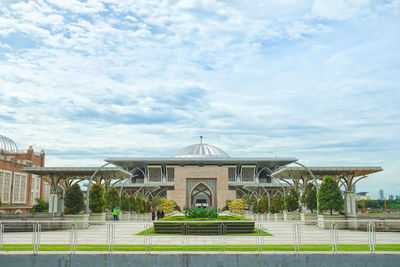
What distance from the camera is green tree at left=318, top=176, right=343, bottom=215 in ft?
89.5

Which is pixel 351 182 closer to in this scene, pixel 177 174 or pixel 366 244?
pixel 366 244

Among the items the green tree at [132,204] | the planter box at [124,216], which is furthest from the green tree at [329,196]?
the green tree at [132,204]

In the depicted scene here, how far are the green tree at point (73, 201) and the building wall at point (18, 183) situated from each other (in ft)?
71.9

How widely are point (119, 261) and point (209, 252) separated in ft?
9.08

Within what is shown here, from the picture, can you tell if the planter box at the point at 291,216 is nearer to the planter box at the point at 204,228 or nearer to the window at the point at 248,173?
the planter box at the point at 204,228

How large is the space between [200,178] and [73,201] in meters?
53.0

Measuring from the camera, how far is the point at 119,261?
1128 cm

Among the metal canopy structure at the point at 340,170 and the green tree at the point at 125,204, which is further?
the green tree at the point at 125,204

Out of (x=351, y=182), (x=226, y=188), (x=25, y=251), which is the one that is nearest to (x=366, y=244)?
(x=25, y=251)

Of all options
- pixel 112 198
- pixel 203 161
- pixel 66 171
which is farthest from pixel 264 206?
pixel 203 161

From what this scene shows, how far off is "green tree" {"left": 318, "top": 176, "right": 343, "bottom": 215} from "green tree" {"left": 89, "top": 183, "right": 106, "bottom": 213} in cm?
1752

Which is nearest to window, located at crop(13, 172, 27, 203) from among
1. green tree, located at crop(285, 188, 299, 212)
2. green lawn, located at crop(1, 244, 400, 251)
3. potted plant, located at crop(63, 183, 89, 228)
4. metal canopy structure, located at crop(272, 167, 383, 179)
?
potted plant, located at crop(63, 183, 89, 228)

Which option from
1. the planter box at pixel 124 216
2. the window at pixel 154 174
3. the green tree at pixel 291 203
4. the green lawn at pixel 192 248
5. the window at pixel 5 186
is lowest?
the planter box at pixel 124 216

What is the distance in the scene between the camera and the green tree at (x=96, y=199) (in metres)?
31.0
